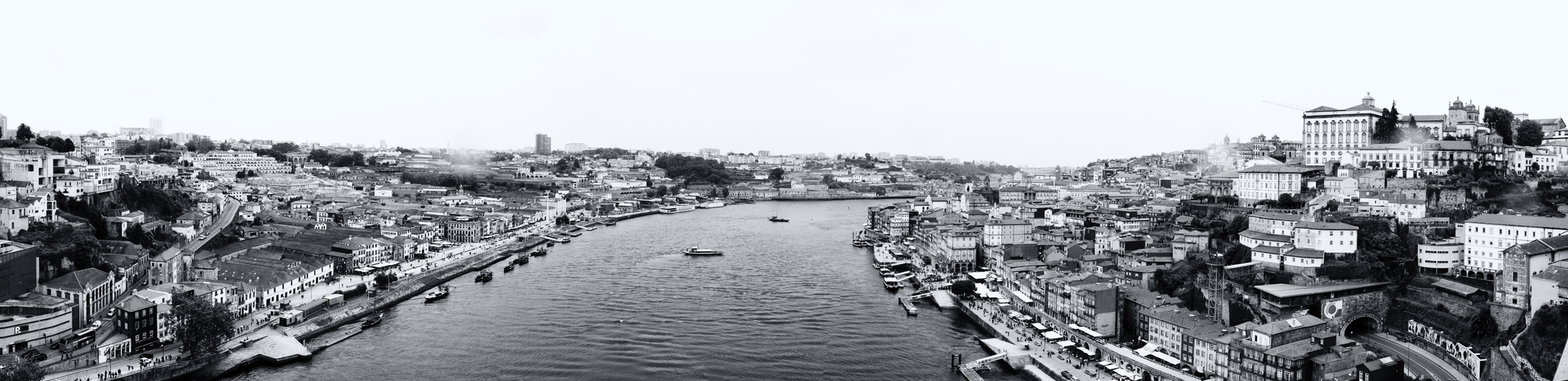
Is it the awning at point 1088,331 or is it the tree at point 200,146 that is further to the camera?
the tree at point 200,146

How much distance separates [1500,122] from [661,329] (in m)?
17.2

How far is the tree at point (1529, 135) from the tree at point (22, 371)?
76.7 feet

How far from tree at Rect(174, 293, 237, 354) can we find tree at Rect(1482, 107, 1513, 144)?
2185cm

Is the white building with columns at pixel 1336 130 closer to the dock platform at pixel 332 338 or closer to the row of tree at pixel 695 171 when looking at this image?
the dock platform at pixel 332 338

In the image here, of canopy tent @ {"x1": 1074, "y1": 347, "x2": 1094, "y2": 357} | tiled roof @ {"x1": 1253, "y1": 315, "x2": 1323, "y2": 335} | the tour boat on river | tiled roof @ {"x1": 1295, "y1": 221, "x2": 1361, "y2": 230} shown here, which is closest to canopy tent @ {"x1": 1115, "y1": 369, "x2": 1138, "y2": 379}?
canopy tent @ {"x1": 1074, "y1": 347, "x2": 1094, "y2": 357}

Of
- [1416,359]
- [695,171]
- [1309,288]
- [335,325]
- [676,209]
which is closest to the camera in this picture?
[1416,359]

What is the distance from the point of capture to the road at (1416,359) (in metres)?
9.73

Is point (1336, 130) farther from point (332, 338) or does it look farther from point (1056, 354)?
point (332, 338)

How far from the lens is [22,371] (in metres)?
8.77

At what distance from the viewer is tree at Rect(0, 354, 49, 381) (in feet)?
28.5

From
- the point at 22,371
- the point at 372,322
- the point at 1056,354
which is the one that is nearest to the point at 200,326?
the point at 22,371

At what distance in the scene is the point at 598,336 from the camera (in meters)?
12.6

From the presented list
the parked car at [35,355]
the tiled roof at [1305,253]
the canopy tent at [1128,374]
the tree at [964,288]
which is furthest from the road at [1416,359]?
the parked car at [35,355]

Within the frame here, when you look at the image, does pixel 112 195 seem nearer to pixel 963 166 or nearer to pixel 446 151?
pixel 446 151
